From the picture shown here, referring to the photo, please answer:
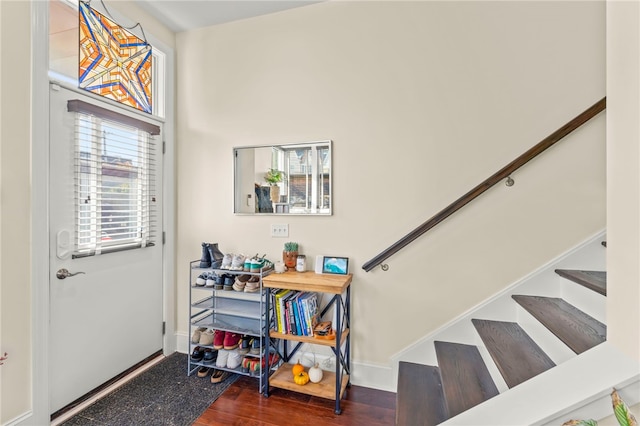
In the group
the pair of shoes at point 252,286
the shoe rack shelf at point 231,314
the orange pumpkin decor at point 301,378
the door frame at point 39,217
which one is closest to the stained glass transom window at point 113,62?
the door frame at point 39,217

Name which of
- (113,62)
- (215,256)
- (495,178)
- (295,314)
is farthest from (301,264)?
Result: (113,62)

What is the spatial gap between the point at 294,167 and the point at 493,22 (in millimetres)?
1633

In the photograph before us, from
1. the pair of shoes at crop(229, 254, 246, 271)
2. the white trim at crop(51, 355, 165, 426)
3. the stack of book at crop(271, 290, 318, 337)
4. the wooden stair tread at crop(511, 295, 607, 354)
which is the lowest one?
the white trim at crop(51, 355, 165, 426)

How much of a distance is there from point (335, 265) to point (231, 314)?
900 millimetres

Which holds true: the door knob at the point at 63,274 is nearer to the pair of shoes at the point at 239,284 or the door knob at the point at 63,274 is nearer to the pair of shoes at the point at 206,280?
the pair of shoes at the point at 206,280

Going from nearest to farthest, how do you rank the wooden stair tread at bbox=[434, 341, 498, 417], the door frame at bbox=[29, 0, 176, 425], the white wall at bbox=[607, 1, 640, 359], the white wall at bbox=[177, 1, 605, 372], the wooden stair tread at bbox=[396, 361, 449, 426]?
the white wall at bbox=[607, 1, 640, 359], the wooden stair tread at bbox=[434, 341, 498, 417], the wooden stair tread at bbox=[396, 361, 449, 426], the door frame at bbox=[29, 0, 176, 425], the white wall at bbox=[177, 1, 605, 372]

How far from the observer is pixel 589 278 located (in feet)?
5.02

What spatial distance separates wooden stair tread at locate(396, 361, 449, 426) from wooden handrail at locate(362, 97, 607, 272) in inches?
28.1

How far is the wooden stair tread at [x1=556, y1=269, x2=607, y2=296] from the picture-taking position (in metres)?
1.37

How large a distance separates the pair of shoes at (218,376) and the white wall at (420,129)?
93 cm

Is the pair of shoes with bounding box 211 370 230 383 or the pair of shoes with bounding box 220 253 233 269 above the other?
the pair of shoes with bounding box 220 253 233 269

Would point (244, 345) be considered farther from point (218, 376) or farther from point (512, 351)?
point (512, 351)

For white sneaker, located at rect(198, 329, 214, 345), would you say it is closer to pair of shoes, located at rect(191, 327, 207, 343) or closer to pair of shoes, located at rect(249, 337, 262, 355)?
pair of shoes, located at rect(191, 327, 207, 343)

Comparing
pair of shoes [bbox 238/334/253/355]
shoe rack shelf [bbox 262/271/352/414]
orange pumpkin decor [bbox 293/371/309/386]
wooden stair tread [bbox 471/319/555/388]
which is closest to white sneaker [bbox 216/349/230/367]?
pair of shoes [bbox 238/334/253/355]
